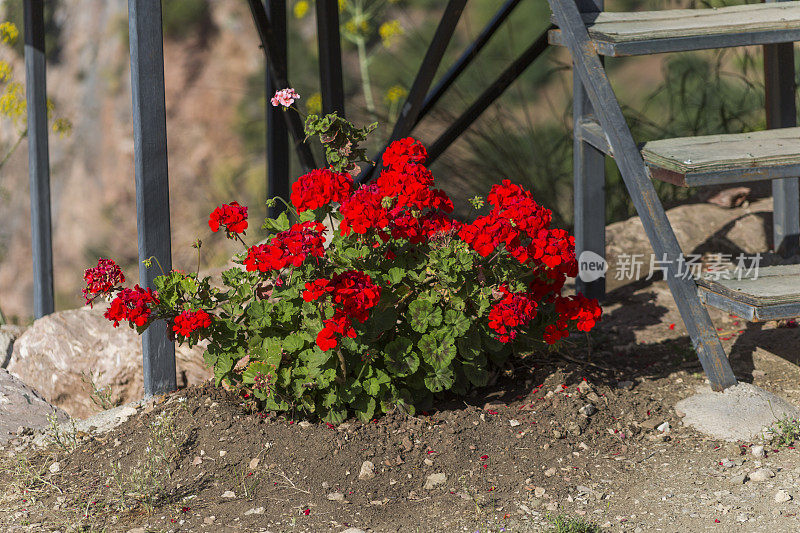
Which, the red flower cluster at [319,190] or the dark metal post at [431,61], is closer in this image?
the red flower cluster at [319,190]

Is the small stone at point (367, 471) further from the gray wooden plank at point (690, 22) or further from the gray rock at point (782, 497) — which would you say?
the gray wooden plank at point (690, 22)

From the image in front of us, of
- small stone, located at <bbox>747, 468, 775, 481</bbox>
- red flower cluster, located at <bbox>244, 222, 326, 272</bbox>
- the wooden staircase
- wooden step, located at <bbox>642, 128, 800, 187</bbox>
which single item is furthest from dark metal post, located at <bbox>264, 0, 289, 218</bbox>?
small stone, located at <bbox>747, 468, 775, 481</bbox>

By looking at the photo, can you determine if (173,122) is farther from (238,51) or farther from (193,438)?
(193,438)

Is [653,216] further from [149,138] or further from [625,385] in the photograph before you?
[149,138]

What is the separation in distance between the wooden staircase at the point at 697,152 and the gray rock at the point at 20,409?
86.8 inches

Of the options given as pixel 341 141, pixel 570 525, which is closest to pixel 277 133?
pixel 341 141

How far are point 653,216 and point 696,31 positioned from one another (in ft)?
2.02

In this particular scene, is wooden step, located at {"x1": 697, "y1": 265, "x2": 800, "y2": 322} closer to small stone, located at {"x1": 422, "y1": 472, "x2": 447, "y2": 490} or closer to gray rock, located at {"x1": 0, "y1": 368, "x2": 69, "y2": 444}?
small stone, located at {"x1": 422, "y1": 472, "x2": 447, "y2": 490}

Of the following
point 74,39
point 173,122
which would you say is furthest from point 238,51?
point 74,39

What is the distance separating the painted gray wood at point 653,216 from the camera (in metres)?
2.85

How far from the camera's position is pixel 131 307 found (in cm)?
268

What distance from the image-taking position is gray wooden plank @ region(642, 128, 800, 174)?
2723 millimetres

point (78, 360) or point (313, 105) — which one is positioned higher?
point (313, 105)

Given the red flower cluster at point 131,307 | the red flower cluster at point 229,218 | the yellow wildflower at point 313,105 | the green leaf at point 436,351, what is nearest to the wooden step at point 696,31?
the green leaf at point 436,351
